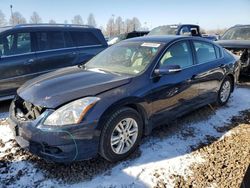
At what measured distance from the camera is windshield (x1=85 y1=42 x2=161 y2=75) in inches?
152

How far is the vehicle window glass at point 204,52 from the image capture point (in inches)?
185

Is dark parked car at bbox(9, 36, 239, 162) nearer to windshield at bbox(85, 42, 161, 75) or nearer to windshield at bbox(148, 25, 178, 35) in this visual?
windshield at bbox(85, 42, 161, 75)

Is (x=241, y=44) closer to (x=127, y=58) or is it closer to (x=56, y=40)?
(x=127, y=58)

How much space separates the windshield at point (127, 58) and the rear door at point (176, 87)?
0.77 ft

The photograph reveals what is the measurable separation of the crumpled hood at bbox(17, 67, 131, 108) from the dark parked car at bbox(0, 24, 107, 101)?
6.18ft

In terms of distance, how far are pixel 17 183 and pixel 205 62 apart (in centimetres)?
357

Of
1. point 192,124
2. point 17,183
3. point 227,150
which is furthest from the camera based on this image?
point 192,124

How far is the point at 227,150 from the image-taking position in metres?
3.81

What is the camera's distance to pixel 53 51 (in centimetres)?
602

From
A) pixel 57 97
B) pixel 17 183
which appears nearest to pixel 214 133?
pixel 57 97

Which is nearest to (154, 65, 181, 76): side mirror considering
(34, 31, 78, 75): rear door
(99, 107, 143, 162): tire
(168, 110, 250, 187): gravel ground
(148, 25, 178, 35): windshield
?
(99, 107, 143, 162): tire

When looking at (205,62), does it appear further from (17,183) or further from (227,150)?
(17,183)

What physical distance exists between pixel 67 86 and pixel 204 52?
2.77 meters

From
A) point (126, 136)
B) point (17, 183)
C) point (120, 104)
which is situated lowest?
point (17, 183)
